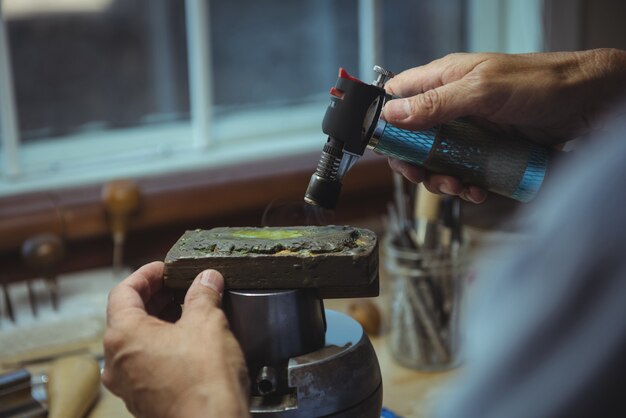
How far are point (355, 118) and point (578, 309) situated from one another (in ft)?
1.14

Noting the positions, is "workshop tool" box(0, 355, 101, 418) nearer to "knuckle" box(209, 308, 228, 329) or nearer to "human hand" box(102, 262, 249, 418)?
"human hand" box(102, 262, 249, 418)

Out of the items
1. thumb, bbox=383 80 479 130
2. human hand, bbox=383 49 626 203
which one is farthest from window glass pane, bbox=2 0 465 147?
thumb, bbox=383 80 479 130

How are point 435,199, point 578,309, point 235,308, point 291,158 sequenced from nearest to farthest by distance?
point 578,309, point 235,308, point 435,199, point 291,158

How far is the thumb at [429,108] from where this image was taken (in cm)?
83

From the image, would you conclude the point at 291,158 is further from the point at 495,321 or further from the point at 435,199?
the point at 495,321

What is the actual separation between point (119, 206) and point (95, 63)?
19.1 inches

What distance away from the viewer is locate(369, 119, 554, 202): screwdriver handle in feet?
2.80

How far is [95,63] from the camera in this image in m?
1.80

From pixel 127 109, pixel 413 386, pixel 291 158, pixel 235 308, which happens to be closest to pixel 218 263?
pixel 235 308

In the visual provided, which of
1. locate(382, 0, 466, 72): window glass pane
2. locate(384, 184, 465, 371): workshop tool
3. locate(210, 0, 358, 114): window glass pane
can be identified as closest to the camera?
locate(384, 184, 465, 371): workshop tool

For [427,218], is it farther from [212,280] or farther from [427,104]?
[212,280]

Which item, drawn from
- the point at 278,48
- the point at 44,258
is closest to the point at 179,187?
the point at 44,258

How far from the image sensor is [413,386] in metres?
1.10

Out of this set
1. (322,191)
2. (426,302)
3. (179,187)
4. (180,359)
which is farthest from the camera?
(179,187)
